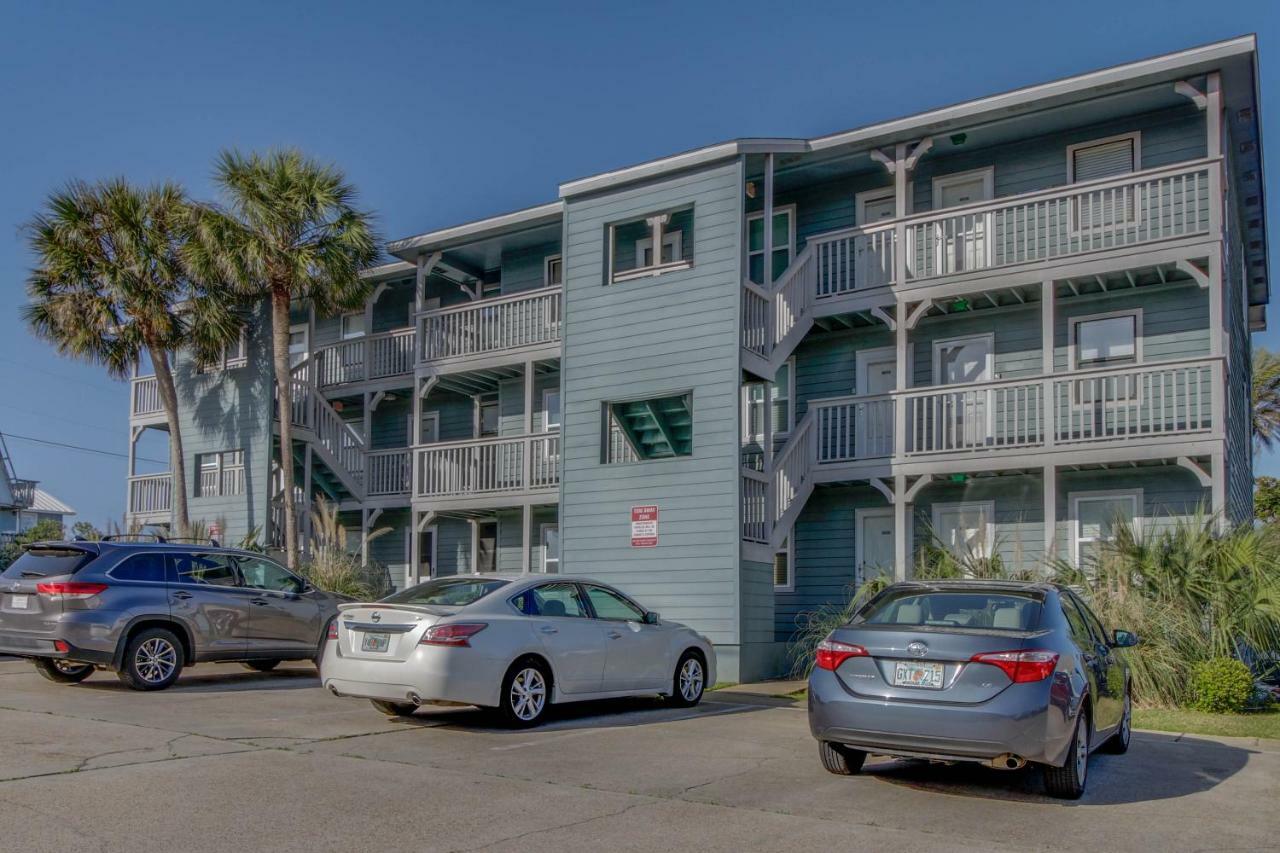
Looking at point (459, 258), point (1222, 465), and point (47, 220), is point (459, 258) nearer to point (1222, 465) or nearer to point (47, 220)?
point (47, 220)

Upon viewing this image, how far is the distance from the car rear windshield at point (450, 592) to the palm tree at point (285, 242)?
1263cm

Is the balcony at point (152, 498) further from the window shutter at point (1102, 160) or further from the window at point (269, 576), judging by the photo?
the window shutter at point (1102, 160)

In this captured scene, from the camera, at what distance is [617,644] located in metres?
12.0

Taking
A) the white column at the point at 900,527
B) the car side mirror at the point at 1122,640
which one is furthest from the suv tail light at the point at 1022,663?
the white column at the point at 900,527

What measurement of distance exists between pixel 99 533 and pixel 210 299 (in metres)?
6.25

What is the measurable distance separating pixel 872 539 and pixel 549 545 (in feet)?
22.7

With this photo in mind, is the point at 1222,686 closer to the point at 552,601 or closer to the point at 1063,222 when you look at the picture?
the point at 1063,222

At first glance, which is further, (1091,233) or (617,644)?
(1091,233)

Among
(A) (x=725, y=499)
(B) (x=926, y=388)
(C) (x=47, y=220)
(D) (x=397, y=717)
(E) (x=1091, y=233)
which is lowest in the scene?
(D) (x=397, y=717)

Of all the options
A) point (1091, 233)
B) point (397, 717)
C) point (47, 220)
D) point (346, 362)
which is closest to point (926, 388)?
point (1091, 233)

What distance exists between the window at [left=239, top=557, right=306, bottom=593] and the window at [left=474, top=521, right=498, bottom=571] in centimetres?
968

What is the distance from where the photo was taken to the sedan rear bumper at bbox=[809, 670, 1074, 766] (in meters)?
7.55

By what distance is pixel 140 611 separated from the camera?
13.4 metres

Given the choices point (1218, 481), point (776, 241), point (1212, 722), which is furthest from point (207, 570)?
point (1218, 481)
